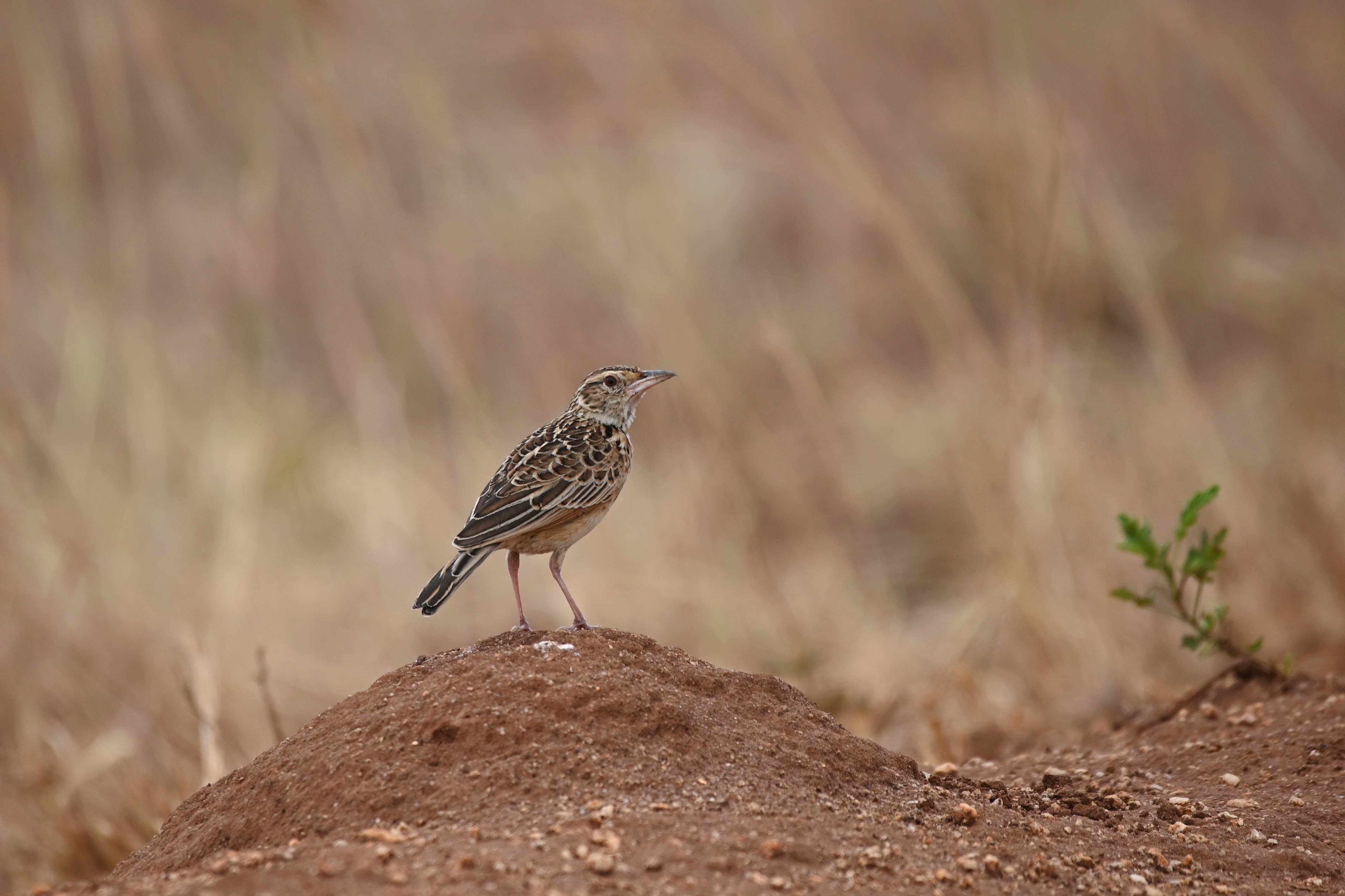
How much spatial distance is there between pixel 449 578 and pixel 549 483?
44 centimetres

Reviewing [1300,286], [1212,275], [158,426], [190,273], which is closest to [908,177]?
[1212,275]

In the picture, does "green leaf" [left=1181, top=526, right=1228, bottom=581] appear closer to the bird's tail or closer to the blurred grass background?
the blurred grass background

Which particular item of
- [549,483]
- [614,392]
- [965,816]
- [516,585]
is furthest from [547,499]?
[965,816]

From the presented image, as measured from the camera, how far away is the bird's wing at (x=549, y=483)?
341 centimetres

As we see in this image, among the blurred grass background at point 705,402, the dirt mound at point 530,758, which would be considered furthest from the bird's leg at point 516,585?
the blurred grass background at point 705,402

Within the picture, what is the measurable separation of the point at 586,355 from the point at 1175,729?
9358mm

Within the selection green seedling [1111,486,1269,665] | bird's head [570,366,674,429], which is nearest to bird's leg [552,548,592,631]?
bird's head [570,366,674,429]

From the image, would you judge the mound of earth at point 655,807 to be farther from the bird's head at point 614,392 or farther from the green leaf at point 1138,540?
the bird's head at point 614,392

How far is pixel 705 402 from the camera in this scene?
5.30 m

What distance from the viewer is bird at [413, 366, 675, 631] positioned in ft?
11.0

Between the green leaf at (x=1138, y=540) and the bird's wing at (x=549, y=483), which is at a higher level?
the bird's wing at (x=549, y=483)

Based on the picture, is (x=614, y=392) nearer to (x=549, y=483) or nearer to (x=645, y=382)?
(x=645, y=382)

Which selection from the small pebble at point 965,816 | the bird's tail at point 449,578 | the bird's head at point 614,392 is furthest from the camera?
the bird's head at point 614,392

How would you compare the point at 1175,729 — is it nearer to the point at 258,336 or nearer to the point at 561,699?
the point at 561,699
